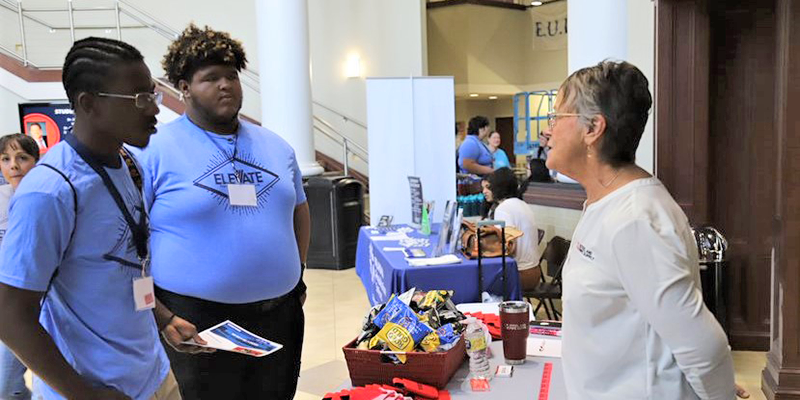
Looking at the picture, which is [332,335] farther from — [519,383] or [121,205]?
[121,205]

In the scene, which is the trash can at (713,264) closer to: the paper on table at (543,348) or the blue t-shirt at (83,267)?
the paper on table at (543,348)

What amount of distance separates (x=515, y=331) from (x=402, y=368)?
15.9 inches

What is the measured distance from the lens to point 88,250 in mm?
1285

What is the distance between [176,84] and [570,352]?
1460 mm

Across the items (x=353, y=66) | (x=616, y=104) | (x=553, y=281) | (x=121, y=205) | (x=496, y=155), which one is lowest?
(x=553, y=281)

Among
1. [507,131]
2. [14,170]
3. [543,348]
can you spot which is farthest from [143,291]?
[507,131]

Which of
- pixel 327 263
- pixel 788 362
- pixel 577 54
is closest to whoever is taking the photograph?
pixel 788 362

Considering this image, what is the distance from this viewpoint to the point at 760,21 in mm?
3754

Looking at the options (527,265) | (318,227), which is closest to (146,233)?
(527,265)

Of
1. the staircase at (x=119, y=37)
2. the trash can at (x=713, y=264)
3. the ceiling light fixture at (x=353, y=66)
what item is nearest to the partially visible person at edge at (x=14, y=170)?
the trash can at (x=713, y=264)

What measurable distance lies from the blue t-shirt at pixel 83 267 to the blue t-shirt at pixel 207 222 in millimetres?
405

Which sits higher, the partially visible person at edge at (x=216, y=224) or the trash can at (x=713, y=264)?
the partially visible person at edge at (x=216, y=224)

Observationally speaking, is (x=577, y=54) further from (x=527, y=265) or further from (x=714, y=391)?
(x=714, y=391)

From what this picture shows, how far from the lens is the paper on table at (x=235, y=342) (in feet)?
5.24
